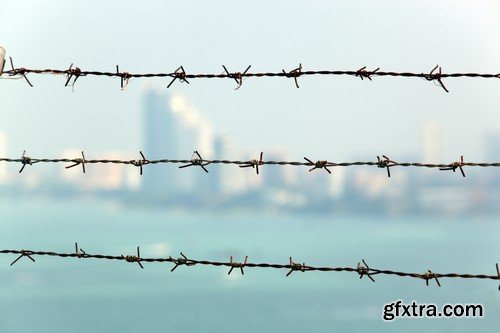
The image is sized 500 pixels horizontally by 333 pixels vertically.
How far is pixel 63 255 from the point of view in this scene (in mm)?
4125

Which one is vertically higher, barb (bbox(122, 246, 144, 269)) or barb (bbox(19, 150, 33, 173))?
barb (bbox(19, 150, 33, 173))

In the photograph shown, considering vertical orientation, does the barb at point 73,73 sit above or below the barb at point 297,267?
above

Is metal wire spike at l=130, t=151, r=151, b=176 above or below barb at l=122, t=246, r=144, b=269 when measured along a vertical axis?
above

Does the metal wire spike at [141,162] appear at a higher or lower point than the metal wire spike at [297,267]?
higher

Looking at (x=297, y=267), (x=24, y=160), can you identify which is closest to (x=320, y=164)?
(x=297, y=267)

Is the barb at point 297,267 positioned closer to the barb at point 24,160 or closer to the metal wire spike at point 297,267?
the metal wire spike at point 297,267

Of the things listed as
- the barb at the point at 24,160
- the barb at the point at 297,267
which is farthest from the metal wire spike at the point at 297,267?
the barb at the point at 24,160

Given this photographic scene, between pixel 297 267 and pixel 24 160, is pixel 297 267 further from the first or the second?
pixel 24 160

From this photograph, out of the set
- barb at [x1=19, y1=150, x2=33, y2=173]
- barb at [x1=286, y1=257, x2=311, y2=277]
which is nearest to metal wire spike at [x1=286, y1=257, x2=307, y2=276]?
barb at [x1=286, y1=257, x2=311, y2=277]

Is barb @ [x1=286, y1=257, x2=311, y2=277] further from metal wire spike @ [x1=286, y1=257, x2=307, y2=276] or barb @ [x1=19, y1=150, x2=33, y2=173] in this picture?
barb @ [x1=19, y1=150, x2=33, y2=173]

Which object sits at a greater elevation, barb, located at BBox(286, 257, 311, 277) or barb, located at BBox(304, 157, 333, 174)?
barb, located at BBox(304, 157, 333, 174)

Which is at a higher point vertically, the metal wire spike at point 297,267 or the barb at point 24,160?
the barb at point 24,160

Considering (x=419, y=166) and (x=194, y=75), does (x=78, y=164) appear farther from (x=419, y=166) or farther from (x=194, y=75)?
(x=419, y=166)

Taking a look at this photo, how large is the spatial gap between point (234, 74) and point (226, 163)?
506 mm
